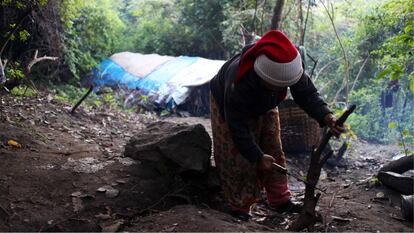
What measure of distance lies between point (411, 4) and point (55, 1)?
7.89m

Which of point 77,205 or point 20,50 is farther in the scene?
point 20,50

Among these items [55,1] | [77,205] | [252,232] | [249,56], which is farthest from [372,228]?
[55,1]

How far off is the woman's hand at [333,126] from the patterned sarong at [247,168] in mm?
488

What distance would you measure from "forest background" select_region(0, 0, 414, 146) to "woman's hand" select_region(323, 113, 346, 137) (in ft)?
2.39

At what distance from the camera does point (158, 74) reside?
11781 mm

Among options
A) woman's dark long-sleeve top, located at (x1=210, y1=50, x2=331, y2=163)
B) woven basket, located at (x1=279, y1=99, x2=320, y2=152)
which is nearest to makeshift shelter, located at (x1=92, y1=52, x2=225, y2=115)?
woven basket, located at (x1=279, y1=99, x2=320, y2=152)

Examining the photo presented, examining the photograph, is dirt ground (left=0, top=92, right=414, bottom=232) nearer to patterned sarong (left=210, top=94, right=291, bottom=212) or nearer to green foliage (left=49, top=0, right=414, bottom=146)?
patterned sarong (left=210, top=94, right=291, bottom=212)

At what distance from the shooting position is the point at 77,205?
3.10 meters

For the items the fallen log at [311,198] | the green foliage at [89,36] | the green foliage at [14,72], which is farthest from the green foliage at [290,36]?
the green foliage at [14,72]

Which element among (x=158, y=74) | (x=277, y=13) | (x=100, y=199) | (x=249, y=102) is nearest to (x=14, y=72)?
(x=100, y=199)

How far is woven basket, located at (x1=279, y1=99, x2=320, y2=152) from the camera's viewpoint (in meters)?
5.71

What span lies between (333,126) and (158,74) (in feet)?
30.5

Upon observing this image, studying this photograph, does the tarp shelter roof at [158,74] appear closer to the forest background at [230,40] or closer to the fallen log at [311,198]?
the forest background at [230,40]

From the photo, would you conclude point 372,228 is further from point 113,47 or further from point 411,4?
point 113,47
